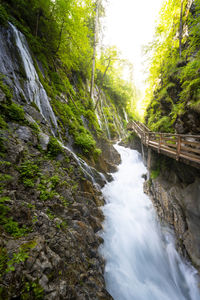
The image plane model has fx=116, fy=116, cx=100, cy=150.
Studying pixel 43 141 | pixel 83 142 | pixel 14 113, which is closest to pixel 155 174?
pixel 83 142

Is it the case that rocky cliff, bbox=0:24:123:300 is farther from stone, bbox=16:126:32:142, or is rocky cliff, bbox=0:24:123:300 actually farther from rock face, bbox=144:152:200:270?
rock face, bbox=144:152:200:270

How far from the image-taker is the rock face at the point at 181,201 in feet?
16.7

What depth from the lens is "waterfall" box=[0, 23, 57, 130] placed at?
16.2ft

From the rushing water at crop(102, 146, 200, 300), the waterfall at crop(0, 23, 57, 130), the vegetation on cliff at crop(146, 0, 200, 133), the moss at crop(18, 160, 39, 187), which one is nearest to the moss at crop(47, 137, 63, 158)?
the moss at crop(18, 160, 39, 187)

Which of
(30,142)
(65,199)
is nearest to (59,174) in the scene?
(65,199)

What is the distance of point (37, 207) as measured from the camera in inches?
115

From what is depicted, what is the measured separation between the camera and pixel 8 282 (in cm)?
156

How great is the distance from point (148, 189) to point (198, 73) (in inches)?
296

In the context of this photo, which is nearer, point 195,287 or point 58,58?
point 195,287

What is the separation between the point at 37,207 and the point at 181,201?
6488 mm

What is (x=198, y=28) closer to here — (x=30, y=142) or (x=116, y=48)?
(x=116, y=48)

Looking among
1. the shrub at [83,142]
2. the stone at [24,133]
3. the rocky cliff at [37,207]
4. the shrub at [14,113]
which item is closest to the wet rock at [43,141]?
the rocky cliff at [37,207]

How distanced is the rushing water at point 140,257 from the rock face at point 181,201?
58cm

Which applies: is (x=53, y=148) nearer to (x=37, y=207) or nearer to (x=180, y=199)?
(x=37, y=207)
